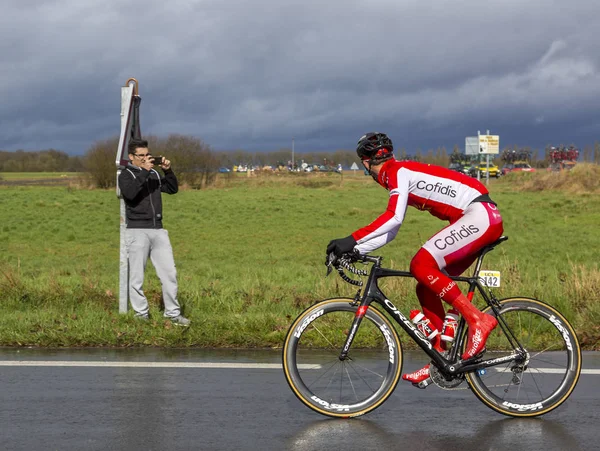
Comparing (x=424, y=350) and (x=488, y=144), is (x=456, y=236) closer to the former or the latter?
(x=424, y=350)

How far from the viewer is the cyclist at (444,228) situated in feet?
18.4

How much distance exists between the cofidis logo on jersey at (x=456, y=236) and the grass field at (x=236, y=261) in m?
3.17

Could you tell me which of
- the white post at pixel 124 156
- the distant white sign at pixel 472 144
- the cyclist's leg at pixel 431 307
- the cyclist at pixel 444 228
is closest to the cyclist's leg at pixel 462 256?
the cyclist at pixel 444 228

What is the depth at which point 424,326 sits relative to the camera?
5809mm

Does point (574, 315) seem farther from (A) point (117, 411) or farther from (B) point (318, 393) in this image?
(A) point (117, 411)

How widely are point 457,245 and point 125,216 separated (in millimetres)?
4807

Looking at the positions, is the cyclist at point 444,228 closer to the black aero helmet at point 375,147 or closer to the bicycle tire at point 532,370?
the black aero helmet at point 375,147

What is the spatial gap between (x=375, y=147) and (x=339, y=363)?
1.53 m

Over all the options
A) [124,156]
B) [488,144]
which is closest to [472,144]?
[488,144]

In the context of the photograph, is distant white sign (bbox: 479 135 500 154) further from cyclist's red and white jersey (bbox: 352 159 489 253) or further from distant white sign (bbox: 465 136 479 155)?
cyclist's red and white jersey (bbox: 352 159 489 253)

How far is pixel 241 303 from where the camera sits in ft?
33.5

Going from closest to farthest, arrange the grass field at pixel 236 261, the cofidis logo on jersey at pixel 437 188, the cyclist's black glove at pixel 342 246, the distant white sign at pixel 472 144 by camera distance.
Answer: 1. the cyclist's black glove at pixel 342 246
2. the cofidis logo on jersey at pixel 437 188
3. the grass field at pixel 236 261
4. the distant white sign at pixel 472 144

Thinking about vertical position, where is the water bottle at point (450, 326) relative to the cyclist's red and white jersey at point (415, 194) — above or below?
below

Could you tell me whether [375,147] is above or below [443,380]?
above
